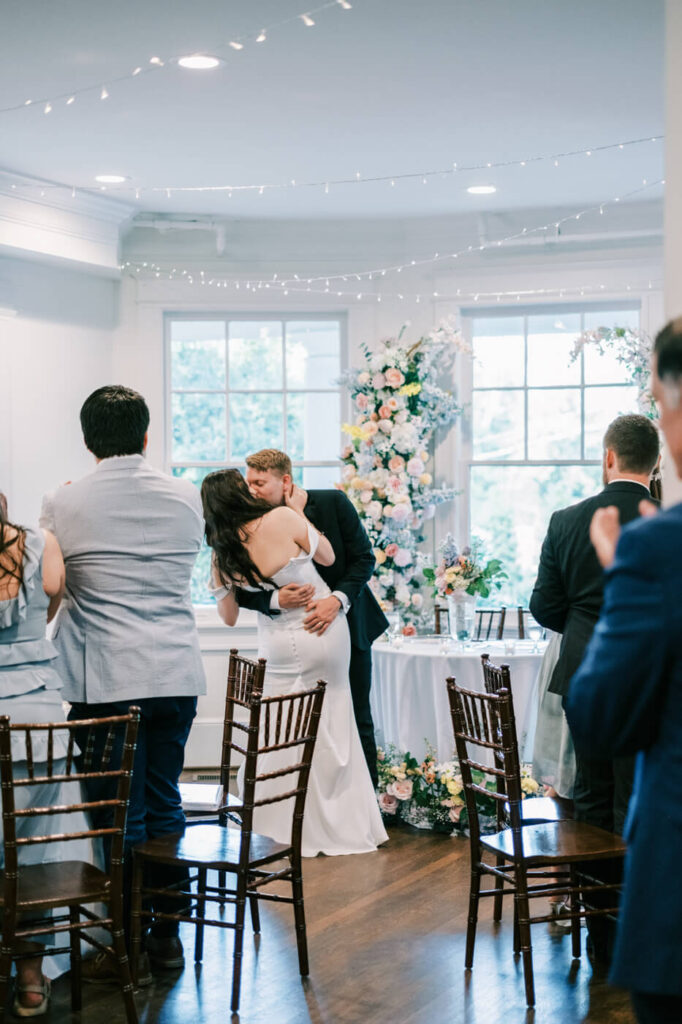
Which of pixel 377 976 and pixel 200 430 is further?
pixel 200 430

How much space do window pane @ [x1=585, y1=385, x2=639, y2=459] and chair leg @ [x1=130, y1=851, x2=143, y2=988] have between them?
13.3 feet

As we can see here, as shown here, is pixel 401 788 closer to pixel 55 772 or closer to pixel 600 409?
pixel 55 772

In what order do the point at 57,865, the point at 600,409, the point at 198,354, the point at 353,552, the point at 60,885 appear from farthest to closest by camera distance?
1. the point at 198,354
2. the point at 600,409
3. the point at 353,552
4. the point at 57,865
5. the point at 60,885

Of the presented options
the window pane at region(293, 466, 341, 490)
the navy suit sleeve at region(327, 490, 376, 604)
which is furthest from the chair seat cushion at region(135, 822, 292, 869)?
the window pane at region(293, 466, 341, 490)

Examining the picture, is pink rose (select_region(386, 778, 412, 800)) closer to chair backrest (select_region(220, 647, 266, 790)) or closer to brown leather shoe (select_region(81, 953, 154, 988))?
chair backrest (select_region(220, 647, 266, 790))

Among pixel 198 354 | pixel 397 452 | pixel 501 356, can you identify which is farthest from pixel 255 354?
pixel 501 356

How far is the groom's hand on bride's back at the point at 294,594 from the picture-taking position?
4.53 m

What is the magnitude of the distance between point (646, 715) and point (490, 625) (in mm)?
3940

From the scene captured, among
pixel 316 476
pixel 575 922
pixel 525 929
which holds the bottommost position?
pixel 575 922

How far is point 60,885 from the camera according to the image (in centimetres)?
288

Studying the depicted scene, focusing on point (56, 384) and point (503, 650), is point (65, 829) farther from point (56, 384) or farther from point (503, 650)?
point (56, 384)

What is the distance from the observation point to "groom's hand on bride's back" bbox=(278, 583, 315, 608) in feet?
14.9

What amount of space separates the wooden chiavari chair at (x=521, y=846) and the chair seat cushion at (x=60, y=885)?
1133mm

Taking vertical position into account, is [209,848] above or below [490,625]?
below
